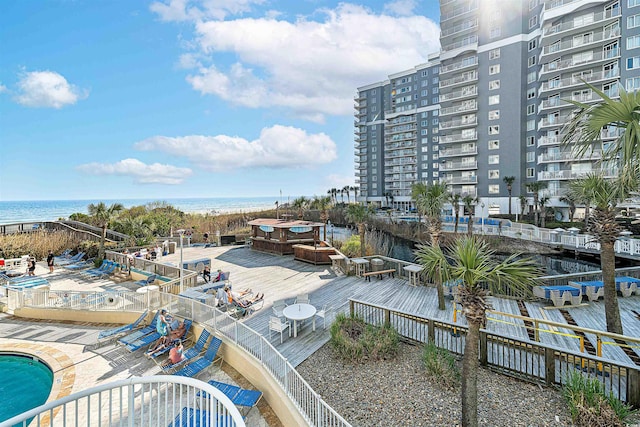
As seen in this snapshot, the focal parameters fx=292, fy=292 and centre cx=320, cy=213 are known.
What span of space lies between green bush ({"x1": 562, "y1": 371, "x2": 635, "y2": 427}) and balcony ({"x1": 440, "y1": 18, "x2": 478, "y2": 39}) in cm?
5231

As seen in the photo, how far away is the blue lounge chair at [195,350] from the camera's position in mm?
7996

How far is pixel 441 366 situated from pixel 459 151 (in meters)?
44.4

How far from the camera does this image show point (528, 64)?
40.2m

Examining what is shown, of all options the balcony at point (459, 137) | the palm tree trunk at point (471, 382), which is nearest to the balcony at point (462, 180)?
the balcony at point (459, 137)

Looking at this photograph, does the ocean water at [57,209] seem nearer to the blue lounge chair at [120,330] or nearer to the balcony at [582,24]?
the blue lounge chair at [120,330]

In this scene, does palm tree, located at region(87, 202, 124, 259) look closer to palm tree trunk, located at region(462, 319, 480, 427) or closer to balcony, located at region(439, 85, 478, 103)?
palm tree trunk, located at region(462, 319, 480, 427)

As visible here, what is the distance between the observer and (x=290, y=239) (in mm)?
19812

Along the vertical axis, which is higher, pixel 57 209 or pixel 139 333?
pixel 57 209

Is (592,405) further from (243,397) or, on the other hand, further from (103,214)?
(103,214)

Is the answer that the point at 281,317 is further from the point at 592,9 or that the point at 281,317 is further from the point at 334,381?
the point at 592,9

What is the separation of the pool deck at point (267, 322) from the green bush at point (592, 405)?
7.33ft

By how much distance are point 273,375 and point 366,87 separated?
79.1 metres

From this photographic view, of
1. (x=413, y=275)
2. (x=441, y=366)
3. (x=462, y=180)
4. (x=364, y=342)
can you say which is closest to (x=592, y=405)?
(x=441, y=366)

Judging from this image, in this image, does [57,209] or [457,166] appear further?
[57,209]
